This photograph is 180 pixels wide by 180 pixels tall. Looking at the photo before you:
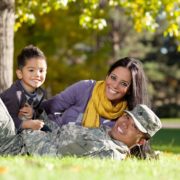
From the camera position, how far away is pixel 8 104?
23.6 ft

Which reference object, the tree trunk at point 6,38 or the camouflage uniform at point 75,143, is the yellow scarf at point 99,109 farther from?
the tree trunk at point 6,38

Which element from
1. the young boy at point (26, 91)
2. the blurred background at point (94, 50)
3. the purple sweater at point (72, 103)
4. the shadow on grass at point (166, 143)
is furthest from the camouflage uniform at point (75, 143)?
the blurred background at point (94, 50)

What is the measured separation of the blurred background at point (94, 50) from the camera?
25.5 metres

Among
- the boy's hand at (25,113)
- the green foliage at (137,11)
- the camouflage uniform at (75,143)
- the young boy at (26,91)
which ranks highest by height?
the green foliage at (137,11)

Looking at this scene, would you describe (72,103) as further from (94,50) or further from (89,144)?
(94,50)

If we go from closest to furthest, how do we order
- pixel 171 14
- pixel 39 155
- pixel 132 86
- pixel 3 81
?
1. pixel 39 155
2. pixel 132 86
3. pixel 3 81
4. pixel 171 14

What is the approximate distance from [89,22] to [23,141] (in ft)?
32.4

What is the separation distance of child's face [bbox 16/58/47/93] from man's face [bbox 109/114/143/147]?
1.56m

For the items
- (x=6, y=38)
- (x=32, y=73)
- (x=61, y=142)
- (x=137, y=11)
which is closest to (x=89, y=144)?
(x=61, y=142)

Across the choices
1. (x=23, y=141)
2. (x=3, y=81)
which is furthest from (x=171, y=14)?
(x=23, y=141)

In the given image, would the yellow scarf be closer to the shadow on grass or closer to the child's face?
the child's face

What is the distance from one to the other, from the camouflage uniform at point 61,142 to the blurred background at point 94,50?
14.7 metres

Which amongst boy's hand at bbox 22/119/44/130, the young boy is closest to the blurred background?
the young boy

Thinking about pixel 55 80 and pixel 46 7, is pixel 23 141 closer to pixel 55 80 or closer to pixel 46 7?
pixel 46 7
